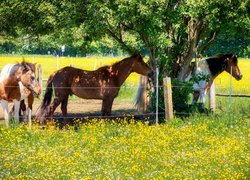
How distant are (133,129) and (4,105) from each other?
161 inches

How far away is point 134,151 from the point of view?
11398 mm

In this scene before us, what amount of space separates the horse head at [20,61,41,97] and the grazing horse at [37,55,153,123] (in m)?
1.55

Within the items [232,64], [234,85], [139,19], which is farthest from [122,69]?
[234,85]

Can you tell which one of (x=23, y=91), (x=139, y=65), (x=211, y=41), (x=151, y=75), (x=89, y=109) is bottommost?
(x=89, y=109)

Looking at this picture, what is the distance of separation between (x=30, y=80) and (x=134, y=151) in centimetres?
532

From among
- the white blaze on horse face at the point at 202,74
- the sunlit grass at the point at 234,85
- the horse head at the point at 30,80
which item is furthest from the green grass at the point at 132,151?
the sunlit grass at the point at 234,85

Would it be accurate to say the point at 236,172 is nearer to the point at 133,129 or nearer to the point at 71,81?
the point at 133,129

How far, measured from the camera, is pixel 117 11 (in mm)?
15883

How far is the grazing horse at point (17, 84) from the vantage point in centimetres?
1583

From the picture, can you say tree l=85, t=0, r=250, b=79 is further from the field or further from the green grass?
the green grass

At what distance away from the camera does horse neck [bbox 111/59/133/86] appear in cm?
1800

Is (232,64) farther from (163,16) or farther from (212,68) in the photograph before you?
(163,16)

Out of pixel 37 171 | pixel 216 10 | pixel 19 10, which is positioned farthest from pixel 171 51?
pixel 37 171

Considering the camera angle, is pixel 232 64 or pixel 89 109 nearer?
pixel 232 64
